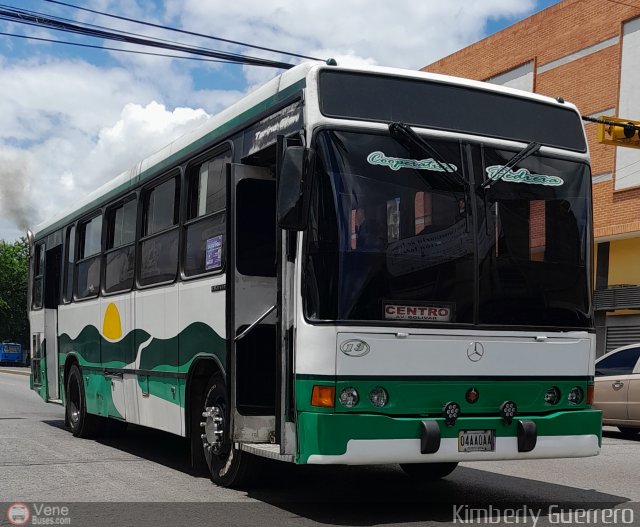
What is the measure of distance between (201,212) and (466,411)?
10.9ft

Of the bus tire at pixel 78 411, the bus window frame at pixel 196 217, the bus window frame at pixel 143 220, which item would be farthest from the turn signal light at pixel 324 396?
the bus tire at pixel 78 411

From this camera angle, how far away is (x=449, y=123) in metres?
7.71

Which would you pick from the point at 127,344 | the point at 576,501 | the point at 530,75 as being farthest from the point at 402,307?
the point at 530,75

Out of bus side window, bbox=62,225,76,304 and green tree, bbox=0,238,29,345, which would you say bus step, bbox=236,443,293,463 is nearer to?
bus side window, bbox=62,225,76,304

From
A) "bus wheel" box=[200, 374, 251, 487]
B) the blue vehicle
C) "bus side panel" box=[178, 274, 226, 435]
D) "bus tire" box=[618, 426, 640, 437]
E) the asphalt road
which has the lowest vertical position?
the blue vehicle

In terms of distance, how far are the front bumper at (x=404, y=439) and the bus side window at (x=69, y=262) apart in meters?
7.72

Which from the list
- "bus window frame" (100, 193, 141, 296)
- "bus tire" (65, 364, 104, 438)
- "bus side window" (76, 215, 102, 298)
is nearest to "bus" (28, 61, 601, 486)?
"bus window frame" (100, 193, 141, 296)

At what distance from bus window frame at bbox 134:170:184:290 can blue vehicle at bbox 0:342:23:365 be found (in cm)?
6987

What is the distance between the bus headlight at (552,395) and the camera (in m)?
7.73

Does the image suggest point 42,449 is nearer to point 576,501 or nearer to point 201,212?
point 201,212

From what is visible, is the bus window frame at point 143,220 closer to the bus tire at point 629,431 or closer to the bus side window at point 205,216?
the bus side window at point 205,216

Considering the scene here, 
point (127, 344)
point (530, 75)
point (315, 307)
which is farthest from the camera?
point (530, 75)

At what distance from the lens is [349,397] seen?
696 centimetres

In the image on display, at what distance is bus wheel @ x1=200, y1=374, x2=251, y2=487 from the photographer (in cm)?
836
